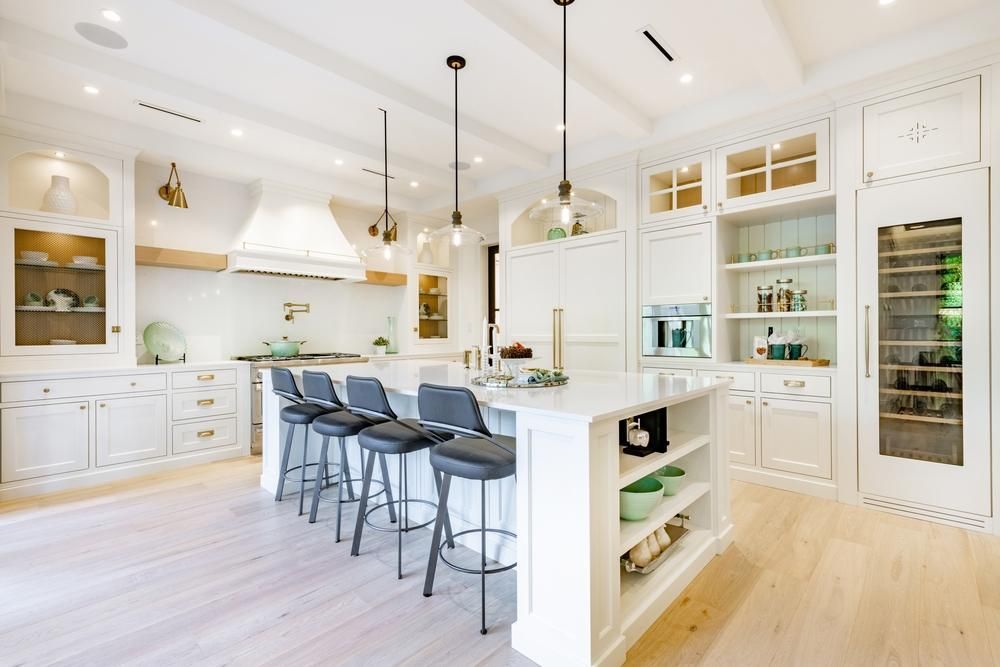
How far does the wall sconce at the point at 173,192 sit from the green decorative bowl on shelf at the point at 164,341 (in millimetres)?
1090

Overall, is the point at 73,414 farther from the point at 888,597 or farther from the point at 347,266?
the point at 888,597

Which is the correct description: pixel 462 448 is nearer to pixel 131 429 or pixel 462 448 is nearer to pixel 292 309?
pixel 131 429

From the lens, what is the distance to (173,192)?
405cm

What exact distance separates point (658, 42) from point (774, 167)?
1.32m

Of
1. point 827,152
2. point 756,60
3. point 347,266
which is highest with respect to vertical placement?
point 756,60

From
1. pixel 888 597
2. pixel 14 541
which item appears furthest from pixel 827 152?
pixel 14 541

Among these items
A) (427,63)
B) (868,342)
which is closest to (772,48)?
(868,342)

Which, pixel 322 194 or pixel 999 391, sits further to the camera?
pixel 322 194

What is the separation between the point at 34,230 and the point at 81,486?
191 centimetres

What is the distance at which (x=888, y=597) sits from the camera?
200 cm

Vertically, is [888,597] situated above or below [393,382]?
below

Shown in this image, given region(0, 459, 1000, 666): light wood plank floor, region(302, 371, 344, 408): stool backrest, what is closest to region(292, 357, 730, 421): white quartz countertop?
region(302, 371, 344, 408): stool backrest

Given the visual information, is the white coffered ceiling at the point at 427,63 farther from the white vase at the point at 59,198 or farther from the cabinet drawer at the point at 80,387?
the cabinet drawer at the point at 80,387

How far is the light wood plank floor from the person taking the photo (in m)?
1.69
